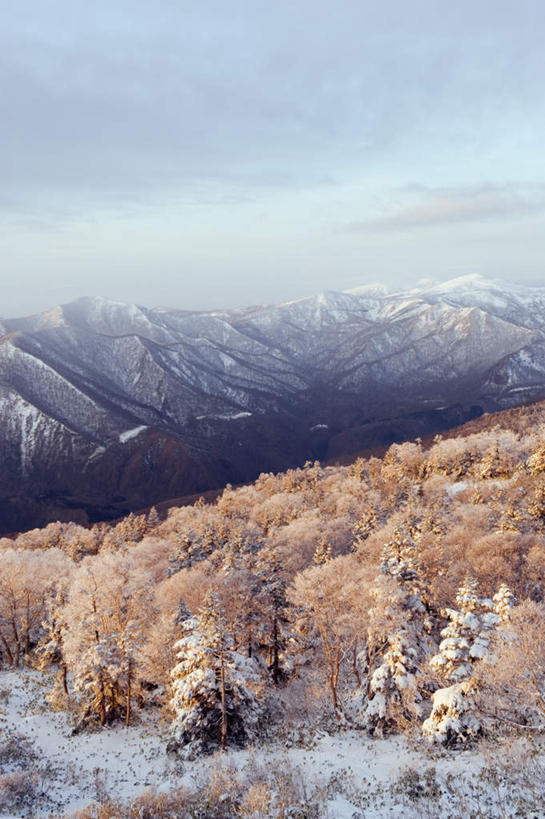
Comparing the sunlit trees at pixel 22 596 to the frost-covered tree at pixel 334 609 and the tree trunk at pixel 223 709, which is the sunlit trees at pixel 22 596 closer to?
the tree trunk at pixel 223 709

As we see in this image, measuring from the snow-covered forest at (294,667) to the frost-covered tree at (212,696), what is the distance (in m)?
0.11

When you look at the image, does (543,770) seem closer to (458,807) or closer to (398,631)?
(458,807)

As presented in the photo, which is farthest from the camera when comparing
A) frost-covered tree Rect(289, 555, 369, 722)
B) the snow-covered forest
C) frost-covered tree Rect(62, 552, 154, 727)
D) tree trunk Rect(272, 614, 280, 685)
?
tree trunk Rect(272, 614, 280, 685)

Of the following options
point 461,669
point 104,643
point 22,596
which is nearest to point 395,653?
point 461,669

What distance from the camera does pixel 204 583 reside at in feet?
170

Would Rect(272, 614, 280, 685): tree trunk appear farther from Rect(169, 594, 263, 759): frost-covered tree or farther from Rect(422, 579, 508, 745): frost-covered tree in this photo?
Rect(422, 579, 508, 745): frost-covered tree

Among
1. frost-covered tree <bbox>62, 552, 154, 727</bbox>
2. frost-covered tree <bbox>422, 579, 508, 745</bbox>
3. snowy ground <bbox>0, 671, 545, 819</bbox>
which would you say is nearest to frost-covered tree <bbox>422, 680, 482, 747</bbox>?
frost-covered tree <bbox>422, 579, 508, 745</bbox>

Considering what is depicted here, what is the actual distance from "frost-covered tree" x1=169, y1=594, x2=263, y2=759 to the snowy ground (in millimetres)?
1579

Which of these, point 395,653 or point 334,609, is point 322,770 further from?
point 334,609

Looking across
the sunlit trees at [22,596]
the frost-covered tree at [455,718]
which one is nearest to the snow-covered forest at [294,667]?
the frost-covered tree at [455,718]

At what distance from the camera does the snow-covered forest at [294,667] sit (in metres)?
23.3

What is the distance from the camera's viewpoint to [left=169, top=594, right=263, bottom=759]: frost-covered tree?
3262cm

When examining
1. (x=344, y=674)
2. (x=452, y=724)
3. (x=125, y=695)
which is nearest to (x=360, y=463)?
(x=344, y=674)

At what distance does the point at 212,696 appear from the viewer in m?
33.2
